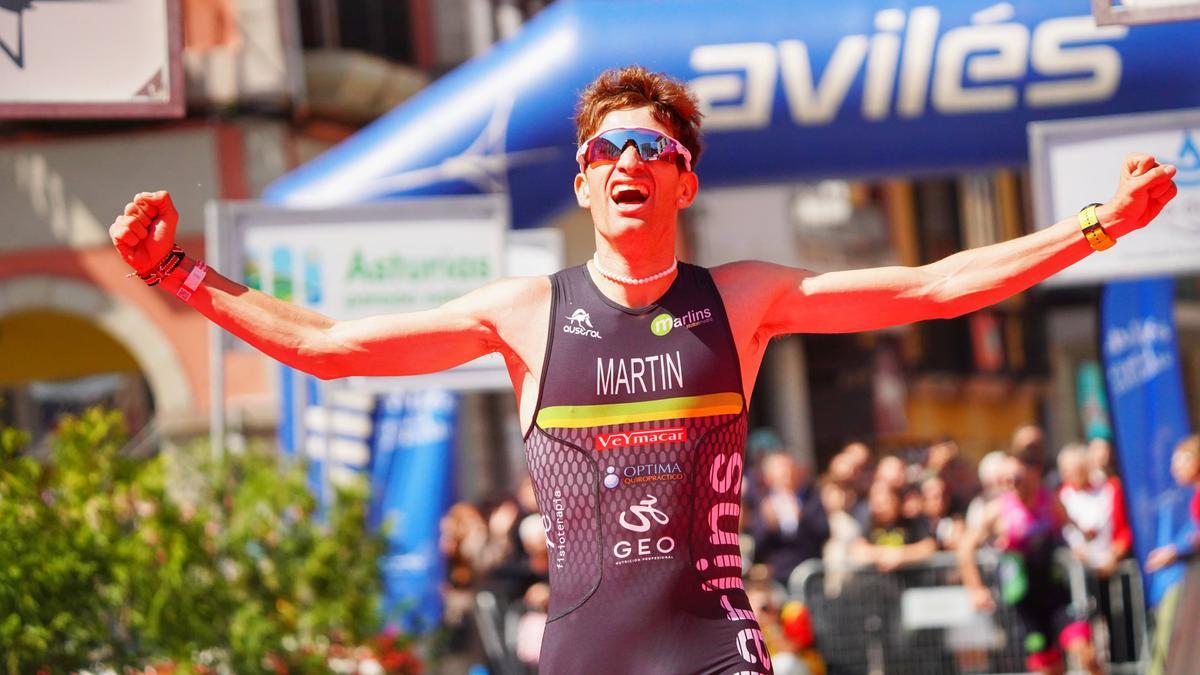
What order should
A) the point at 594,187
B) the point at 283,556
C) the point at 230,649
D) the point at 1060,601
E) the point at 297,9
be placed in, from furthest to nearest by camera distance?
1. the point at 297,9
2. the point at 1060,601
3. the point at 283,556
4. the point at 230,649
5. the point at 594,187

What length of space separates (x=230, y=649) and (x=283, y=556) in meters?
1.01

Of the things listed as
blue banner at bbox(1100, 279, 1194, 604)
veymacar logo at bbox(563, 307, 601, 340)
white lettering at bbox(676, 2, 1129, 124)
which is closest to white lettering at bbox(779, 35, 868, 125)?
white lettering at bbox(676, 2, 1129, 124)

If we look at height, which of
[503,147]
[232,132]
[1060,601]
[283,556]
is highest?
[232,132]

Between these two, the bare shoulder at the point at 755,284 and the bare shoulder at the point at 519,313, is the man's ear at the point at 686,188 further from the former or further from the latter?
the bare shoulder at the point at 519,313

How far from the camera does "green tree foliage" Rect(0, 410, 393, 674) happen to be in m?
6.20

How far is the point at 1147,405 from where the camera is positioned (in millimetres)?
10992

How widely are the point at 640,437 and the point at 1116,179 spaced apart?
5.77 metres

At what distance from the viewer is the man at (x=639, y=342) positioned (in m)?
4.07

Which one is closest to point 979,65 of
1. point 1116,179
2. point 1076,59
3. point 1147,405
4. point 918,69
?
point 918,69

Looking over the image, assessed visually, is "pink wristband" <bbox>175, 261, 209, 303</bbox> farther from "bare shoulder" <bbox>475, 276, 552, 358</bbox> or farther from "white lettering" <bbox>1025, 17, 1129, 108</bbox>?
"white lettering" <bbox>1025, 17, 1129, 108</bbox>

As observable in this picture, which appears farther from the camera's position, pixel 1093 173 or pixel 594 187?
pixel 1093 173

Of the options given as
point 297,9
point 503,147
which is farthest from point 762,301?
point 297,9

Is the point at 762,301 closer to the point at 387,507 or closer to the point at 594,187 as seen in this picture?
the point at 594,187

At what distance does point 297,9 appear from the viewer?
62.7ft
